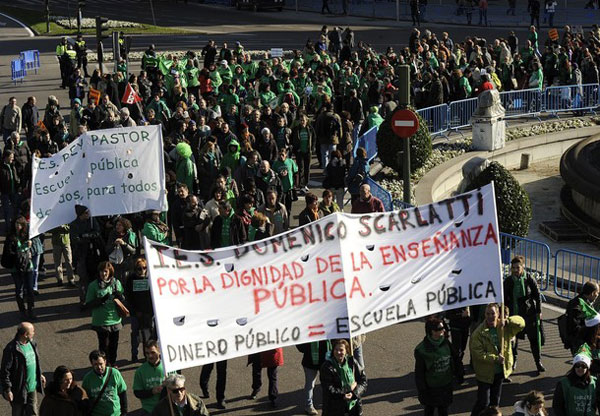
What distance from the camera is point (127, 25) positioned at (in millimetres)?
56938

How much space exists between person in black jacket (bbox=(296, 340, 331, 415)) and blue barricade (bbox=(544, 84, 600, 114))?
17.9m

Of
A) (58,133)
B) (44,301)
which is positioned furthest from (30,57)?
(44,301)

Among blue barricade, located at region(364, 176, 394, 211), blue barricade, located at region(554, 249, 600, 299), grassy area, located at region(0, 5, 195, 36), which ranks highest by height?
grassy area, located at region(0, 5, 195, 36)

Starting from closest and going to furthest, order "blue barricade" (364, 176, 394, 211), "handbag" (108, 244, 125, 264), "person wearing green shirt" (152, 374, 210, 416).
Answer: "person wearing green shirt" (152, 374, 210, 416) → "handbag" (108, 244, 125, 264) → "blue barricade" (364, 176, 394, 211)

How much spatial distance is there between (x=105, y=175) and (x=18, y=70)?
24683 mm

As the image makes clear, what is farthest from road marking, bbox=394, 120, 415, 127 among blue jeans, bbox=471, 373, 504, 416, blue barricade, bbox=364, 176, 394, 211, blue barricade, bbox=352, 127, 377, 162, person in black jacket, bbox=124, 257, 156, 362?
blue jeans, bbox=471, 373, 504, 416

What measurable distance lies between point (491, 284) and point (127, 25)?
47.5m

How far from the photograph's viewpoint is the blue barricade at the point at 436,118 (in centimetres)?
2628

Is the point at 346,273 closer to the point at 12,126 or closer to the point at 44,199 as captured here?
the point at 44,199

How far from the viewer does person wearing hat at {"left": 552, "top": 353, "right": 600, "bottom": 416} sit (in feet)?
35.6

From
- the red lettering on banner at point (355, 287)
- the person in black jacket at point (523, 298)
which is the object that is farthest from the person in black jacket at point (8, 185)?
the red lettering on banner at point (355, 287)

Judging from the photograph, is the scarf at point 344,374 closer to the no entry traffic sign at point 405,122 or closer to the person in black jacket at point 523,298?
the person in black jacket at point 523,298

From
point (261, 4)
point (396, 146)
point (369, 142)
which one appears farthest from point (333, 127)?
point (261, 4)

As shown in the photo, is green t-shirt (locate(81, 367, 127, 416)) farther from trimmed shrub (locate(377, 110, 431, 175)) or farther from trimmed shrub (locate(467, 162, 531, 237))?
trimmed shrub (locate(377, 110, 431, 175))
